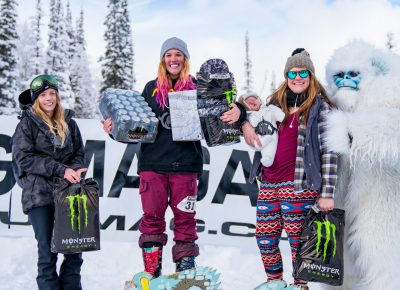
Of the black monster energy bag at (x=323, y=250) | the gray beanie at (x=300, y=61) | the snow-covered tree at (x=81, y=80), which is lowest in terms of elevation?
the black monster energy bag at (x=323, y=250)

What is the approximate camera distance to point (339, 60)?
2.97 metres

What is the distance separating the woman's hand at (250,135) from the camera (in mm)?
2914

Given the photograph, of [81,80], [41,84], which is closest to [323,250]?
[41,84]

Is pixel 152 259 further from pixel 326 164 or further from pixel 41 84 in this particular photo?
pixel 41 84

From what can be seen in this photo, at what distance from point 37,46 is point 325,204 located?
34.9m

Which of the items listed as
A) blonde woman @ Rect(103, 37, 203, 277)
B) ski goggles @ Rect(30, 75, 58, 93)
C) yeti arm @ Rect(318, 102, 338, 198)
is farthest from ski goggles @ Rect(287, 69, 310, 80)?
ski goggles @ Rect(30, 75, 58, 93)

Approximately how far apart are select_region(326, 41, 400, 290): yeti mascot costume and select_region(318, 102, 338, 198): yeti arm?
0.05 meters

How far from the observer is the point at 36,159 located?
3.13m

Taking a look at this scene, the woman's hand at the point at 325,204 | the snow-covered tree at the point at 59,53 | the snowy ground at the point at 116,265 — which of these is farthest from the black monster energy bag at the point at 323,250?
the snow-covered tree at the point at 59,53

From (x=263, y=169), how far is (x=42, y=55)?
3459 centimetres

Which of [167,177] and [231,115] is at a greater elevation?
[231,115]

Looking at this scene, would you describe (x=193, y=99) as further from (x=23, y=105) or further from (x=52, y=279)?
(x=52, y=279)

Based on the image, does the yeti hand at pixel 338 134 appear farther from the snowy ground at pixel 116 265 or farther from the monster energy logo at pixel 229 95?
the snowy ground at pixel 116 265

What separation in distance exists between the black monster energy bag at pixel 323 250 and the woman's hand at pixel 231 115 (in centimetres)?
86
